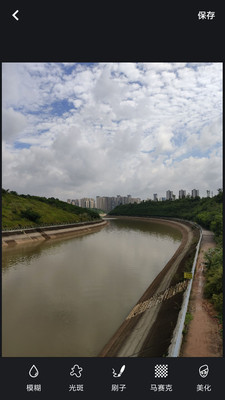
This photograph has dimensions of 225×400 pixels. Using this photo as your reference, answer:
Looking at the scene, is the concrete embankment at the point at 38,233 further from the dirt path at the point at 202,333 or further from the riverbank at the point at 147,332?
the dirt path at the point at 202,333

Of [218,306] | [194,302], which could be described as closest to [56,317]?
[194,302]

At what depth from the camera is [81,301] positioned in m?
14.8

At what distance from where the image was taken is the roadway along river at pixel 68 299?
34.1 feet

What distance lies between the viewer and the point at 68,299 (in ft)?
49.5

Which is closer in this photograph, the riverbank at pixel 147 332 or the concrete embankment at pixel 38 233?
the riverbank at pixel 147 332

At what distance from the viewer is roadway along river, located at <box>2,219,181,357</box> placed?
10.4 meters
